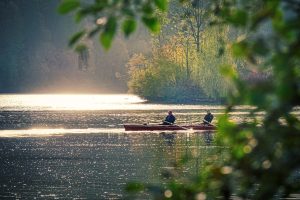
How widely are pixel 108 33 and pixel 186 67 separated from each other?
94.6 meters

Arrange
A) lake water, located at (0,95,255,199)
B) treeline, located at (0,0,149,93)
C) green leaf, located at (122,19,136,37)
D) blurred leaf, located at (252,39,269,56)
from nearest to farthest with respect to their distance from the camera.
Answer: blurred leaf, located at (252,39,269,56) < green leaf, located at (122,19,136,37) < lake water, located at (0,95,255,199) < treeline, located at (0,0,149,93)

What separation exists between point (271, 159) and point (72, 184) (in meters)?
23.8

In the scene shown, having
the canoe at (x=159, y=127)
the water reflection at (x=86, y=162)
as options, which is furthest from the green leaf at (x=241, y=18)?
the canoe at (x=159, y=127)

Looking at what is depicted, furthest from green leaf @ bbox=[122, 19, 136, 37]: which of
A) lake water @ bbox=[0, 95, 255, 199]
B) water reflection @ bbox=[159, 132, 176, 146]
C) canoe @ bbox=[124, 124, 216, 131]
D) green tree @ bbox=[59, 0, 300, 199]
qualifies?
canoe @ bbox=[124, 124, 216, 131]

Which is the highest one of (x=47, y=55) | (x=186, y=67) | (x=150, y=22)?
(x=47, y=55)

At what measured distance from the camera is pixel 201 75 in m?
94.4

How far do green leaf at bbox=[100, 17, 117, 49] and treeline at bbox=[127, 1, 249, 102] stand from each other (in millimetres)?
85189

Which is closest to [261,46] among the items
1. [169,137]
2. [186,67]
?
[169,137]

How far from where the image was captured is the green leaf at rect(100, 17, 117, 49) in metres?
3.53

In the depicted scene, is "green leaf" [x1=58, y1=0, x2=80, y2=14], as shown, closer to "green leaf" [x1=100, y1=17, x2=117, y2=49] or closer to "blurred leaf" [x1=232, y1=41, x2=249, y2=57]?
"green leaf" [x1=100, y1=17, x2=117, y2=49]

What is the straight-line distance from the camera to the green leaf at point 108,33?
139 inches

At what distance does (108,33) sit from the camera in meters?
3.56

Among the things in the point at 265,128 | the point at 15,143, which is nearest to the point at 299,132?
the point at 265,128

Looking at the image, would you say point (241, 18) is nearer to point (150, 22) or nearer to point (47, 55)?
point (150, 22)
